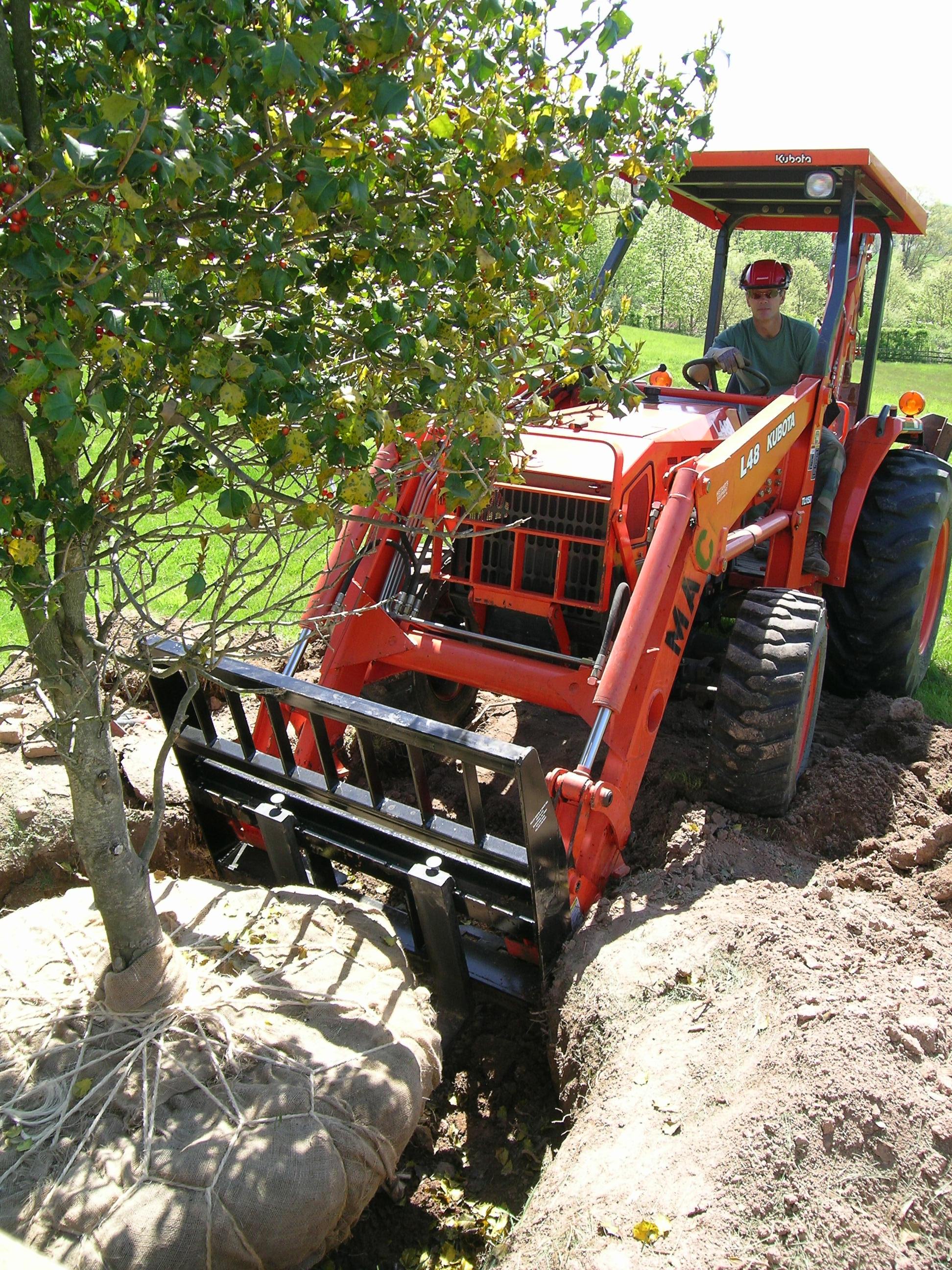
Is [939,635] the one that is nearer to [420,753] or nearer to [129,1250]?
[420,753]

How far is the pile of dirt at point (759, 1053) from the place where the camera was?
7.56 feet

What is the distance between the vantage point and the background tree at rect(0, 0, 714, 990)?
1606 millimetres

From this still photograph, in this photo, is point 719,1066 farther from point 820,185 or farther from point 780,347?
point 780,347

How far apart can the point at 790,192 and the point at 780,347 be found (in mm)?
801

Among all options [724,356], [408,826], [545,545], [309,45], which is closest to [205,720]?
[408,826]

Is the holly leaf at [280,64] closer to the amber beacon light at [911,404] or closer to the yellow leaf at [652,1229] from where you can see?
the yellow leaf at [652,1229]

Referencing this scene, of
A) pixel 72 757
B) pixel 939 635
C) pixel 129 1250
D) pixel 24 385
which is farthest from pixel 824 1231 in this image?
pixel 939 635

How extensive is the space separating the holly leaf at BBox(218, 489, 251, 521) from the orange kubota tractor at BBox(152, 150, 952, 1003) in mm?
805

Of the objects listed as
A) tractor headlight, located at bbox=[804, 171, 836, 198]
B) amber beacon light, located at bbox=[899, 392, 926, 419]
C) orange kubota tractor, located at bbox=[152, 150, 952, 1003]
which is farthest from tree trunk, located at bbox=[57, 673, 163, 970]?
amber beacon light, located at bbox=[899, 392, 926, 419]

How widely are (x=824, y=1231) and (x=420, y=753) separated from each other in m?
1.75

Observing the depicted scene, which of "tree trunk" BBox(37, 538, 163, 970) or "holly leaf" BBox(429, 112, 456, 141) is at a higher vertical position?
"holly leaf" BBox(429, 112, 456, 141)

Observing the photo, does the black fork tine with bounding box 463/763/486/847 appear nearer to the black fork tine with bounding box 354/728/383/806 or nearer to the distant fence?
the black fork tine with bounding box 354/728/383/806

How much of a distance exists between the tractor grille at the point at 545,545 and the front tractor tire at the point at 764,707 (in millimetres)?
615

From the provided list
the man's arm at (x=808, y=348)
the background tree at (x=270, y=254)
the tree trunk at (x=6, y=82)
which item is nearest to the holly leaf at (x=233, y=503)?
the background tree at (x=270, y=254)
